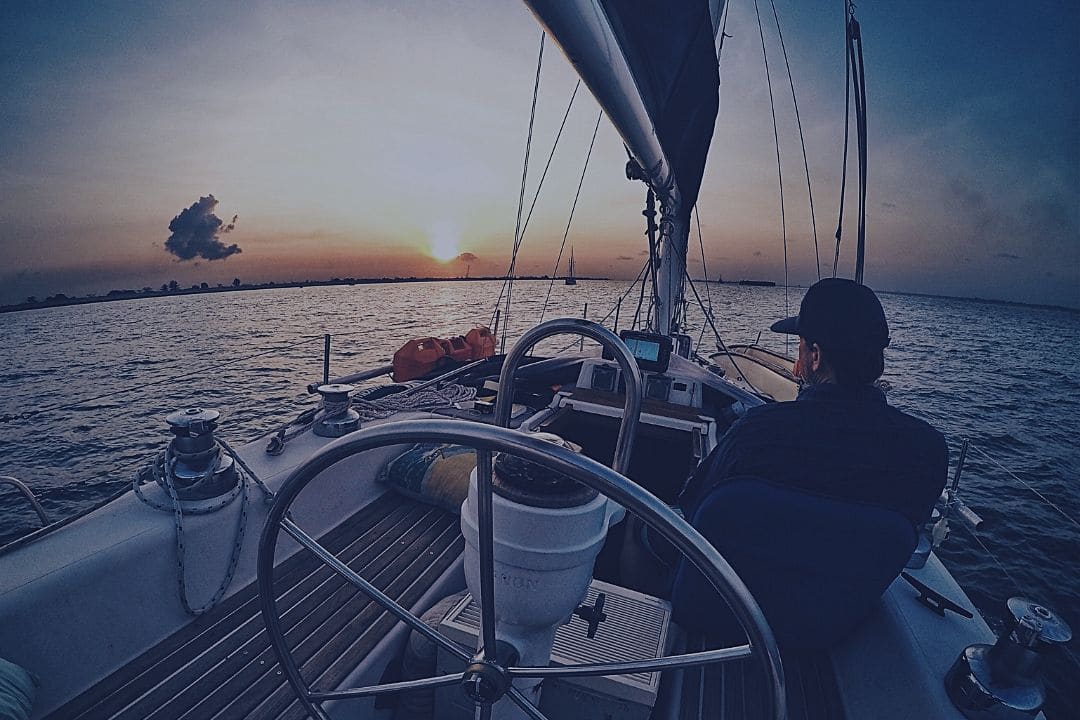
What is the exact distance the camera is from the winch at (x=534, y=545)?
2.59 ft

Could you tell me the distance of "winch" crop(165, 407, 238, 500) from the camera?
182 cm

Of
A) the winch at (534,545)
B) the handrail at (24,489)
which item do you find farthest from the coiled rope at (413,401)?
the winch at (534,545)

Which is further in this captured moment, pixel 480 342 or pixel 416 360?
pixel 480 342

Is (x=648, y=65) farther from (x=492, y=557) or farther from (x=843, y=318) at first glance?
(x=492, y=557)

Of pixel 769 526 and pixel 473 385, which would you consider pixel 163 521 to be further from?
pixel 473 385

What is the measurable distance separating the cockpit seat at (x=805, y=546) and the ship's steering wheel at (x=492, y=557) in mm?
584

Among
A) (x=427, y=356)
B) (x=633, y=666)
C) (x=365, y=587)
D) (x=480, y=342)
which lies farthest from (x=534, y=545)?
(x=480, y=342)

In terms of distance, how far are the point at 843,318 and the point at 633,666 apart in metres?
1.17

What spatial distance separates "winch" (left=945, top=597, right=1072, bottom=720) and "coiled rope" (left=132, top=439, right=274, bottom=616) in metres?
2.33

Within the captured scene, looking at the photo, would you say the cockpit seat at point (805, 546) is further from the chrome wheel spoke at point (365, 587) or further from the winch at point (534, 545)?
the chrome wheel spoke at point (365, 587)

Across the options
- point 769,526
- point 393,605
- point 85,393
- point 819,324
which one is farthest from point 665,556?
point 85,393

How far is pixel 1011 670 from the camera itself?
1.16m

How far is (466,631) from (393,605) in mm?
539

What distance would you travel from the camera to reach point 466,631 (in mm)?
1357
